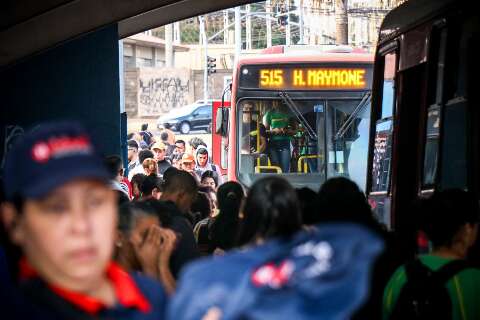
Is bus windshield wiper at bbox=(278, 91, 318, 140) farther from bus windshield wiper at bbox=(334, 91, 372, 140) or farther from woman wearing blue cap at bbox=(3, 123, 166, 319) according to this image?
woman wearing blue cap at bbox=(3, 123, 166, 319)

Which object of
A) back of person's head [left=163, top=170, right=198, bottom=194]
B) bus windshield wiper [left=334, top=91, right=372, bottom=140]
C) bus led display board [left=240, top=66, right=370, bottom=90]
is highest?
bus led display board [left=240, top=66, right=370, bottom=90]

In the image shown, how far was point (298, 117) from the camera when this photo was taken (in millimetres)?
15750

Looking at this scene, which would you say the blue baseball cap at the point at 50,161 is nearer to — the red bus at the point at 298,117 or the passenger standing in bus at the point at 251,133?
the red bus at the point at 298,117

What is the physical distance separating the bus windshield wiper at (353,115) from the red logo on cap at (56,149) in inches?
524

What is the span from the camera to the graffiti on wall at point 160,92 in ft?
201

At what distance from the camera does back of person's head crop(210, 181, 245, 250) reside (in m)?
7.99

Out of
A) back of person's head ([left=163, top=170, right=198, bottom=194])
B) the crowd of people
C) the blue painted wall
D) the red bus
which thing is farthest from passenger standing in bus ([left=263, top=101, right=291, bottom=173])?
the crowd of people

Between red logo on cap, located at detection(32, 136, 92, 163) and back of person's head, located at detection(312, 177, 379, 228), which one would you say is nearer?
red logo on cap, located at detection(32, 136, 92, 163)

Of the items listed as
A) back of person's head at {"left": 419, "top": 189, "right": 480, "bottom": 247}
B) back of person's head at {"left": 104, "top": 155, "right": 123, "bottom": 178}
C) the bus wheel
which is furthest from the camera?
the bus wheel

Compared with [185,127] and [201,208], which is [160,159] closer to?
[201,208]

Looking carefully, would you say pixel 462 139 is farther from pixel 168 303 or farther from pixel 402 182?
pixel 168 303

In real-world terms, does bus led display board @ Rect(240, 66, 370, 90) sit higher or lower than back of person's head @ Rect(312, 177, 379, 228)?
higher

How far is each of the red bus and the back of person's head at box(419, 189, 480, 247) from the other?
32.5 ft

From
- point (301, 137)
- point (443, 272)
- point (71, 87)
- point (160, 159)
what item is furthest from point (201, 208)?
point (160, 159)
